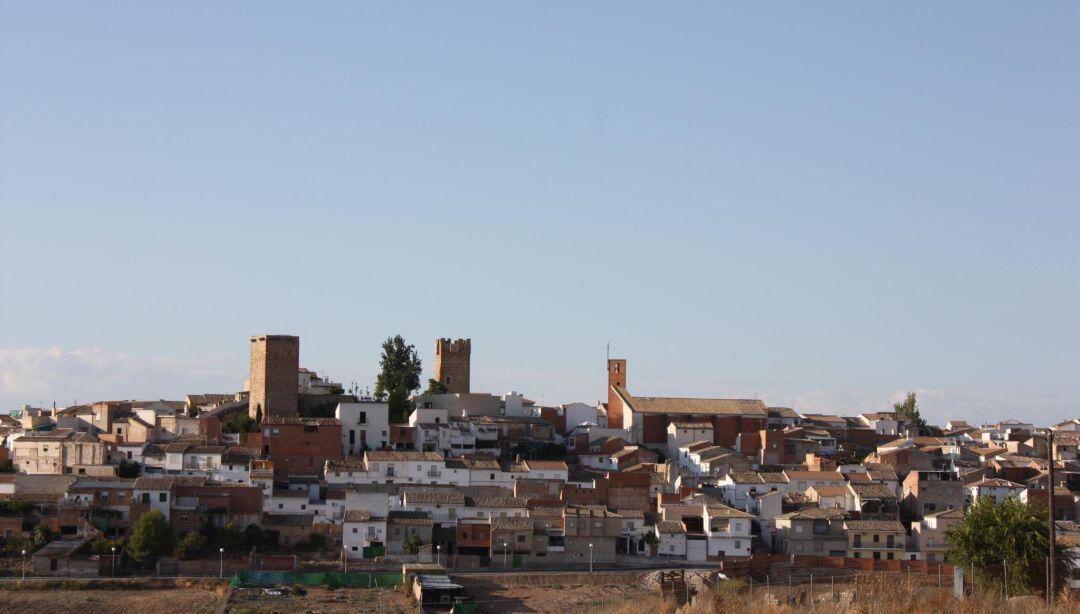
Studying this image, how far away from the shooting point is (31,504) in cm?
4066

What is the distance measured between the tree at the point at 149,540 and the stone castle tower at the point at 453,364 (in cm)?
2122

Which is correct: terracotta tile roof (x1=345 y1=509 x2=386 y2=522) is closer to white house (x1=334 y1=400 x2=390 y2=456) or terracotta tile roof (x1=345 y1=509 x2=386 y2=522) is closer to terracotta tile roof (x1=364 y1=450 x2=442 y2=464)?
terracotta tile roof (x1=364 y1=450 x2=442 y2=464)

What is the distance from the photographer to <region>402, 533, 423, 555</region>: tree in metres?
41.5

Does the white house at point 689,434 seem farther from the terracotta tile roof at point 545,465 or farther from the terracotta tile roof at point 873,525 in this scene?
the terracotta tile roof at point 873,525

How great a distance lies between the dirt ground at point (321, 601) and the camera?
35.0 m

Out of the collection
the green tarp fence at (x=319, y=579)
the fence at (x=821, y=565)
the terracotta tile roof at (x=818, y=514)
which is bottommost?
the green tarp fence at (x=319, y=579)

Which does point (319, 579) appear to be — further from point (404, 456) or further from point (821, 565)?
point (821, 565)

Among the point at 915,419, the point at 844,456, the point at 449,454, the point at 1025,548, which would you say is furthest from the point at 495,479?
the point at 915,419

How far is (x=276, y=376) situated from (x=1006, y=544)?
27.4 metres

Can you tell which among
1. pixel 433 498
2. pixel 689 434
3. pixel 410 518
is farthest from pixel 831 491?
pixel 410 518

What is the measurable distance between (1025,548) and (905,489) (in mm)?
11782

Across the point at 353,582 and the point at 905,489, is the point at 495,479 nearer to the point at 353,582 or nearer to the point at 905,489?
the point at 353,582

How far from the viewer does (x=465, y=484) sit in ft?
152

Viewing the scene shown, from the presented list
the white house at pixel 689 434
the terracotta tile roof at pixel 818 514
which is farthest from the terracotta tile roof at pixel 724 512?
the white house at pixel 689 434
